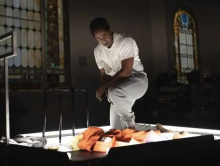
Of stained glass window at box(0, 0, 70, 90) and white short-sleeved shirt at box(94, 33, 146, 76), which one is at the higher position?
stained glass window at box(0, 0, 70, 90)

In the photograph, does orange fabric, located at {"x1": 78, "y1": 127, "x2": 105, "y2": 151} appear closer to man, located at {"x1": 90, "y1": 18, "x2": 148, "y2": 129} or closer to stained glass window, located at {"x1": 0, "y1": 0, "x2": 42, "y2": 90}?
man, located at {"x1": 90, "y1": 18, "x2": 148, "y2": 129}

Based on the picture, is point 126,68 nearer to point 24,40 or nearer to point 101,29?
point 101,29

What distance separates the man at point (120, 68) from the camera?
A: 164 centimetres

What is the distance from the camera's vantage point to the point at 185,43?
4.98 metres

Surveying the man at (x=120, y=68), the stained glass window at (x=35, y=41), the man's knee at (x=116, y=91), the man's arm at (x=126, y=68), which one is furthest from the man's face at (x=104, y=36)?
the stained glass window at (x=35, y=41)

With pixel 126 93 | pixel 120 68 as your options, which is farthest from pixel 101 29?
pixel 126 93

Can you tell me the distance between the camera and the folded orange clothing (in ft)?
4.54

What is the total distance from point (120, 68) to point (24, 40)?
7.03 ft

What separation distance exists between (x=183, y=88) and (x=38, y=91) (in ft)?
7.58

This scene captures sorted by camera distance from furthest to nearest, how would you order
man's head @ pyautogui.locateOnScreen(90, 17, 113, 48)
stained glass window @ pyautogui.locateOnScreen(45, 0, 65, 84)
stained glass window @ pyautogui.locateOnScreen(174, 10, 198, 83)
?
1. stained glass window @ pyautogui.locateOnScreen(174, 10, 198, 83)
2. stained glass window @ pyautogui.locateOnScreen(45, 0, 65, 84)
3. man's head @ pyautogui.locateOnScreen(90, 17, 113, 48)

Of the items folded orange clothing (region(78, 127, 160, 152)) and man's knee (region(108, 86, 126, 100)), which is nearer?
folded orange clothing (region(78, 127, 160, 152))

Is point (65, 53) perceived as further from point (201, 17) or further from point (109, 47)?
point (201, 17)

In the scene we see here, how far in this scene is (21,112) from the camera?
3270mm

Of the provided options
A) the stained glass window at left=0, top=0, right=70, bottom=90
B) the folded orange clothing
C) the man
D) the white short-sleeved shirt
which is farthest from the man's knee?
the stained glass window at left=0, top=0, right=70, bottom=90
